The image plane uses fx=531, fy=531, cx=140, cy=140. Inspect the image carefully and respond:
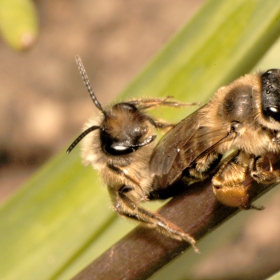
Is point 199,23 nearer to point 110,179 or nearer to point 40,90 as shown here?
point 110,179

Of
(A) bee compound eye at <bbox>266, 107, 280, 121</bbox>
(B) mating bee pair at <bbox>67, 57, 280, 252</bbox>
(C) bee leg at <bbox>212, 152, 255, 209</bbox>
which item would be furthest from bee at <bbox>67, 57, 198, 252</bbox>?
(A) bee compound eye at <bbox>266, 107, 280, 121</bbox>

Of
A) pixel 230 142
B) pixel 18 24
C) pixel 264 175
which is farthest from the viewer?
pixel 18 24

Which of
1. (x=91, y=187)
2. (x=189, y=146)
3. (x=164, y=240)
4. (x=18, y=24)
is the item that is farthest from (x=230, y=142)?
Result: (x=18, y=24)

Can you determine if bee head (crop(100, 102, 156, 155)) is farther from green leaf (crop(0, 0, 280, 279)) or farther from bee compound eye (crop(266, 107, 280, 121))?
bee compound eye (crop(266, 107, 280, 121))

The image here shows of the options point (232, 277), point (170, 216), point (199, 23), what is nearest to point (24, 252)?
point (170, 216)

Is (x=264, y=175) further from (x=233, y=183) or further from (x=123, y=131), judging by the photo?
(x=123, y=131)
